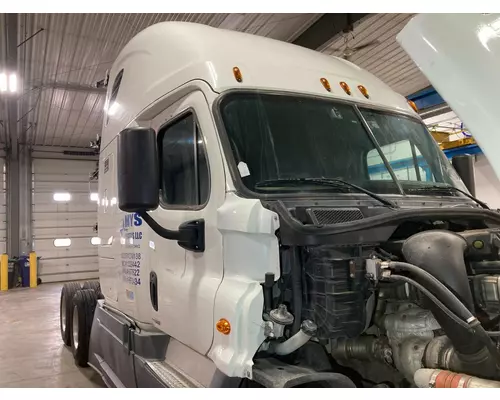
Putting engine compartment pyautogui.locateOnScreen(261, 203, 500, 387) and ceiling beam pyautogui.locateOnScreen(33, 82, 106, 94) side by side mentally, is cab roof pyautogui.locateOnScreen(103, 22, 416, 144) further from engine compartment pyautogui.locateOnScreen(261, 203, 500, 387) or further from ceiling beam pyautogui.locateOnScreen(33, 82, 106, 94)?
ceiling beam pyautogui.locateOnScreen(33, 82, 106, 94)

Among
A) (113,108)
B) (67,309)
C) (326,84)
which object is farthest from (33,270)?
(326,84)

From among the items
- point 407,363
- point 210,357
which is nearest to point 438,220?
point 407,363

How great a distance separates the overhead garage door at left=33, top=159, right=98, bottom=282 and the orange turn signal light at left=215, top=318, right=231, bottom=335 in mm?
13157

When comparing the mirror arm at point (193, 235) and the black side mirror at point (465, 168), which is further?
the black side mirror at point (465, 168)

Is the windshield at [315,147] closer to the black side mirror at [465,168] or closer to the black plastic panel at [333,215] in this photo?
the black plastic panel at [333,215]

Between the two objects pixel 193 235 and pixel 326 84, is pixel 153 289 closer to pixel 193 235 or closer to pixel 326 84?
pixel 193 235

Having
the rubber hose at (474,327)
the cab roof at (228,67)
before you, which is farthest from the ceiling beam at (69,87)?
the rubber hose at (474,327)

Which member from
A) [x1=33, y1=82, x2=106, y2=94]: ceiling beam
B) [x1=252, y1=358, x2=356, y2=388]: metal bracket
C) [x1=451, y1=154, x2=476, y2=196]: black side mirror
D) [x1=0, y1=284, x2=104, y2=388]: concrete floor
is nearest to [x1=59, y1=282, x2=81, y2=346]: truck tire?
[x1=0, y1=284, x2=104, y2=388]: concrete floor

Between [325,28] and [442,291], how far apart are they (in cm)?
556

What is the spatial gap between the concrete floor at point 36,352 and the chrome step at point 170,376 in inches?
93.6

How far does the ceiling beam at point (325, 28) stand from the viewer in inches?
244

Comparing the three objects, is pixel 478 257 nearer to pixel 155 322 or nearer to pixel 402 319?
pixel 402 319

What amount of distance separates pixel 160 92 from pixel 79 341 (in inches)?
140

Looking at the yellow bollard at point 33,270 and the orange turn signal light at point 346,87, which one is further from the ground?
the orange turn signal light at point 346,87
